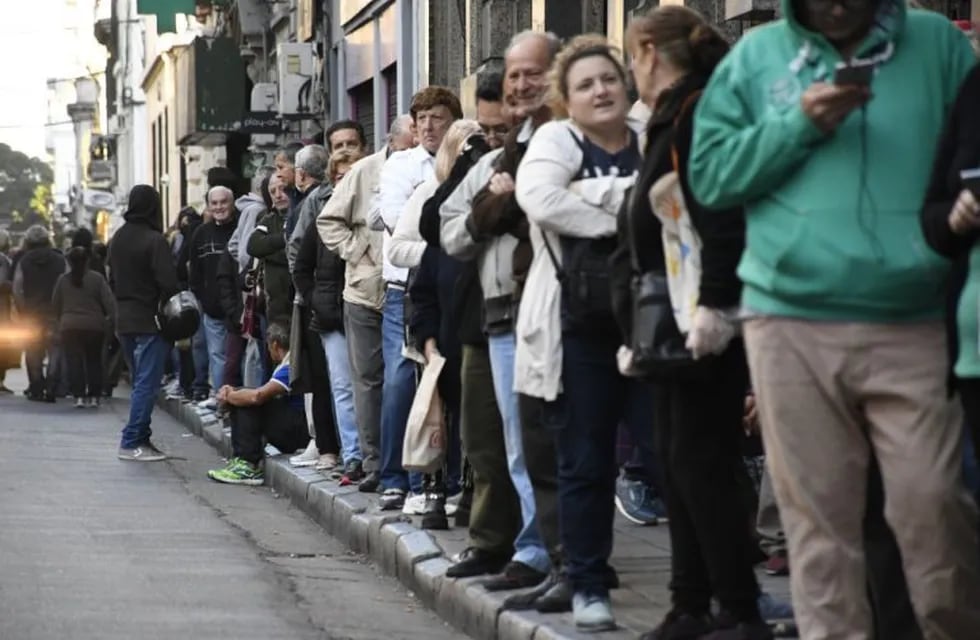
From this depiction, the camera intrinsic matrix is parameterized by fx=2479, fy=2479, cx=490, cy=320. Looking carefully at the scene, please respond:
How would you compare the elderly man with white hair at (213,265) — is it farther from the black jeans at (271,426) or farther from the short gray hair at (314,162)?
the short gray hair at (314,162)

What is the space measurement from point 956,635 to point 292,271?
8.69m

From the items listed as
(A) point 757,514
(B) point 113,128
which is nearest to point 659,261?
(A) point 757,514

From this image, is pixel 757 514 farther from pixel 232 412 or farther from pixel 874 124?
pixel 232 412

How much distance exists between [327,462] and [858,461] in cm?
885

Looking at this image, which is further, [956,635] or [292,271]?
[292,271]

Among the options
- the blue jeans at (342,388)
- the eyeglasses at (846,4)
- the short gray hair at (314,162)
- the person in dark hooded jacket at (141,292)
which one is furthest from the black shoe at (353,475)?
the eyeglasses at (846,4)

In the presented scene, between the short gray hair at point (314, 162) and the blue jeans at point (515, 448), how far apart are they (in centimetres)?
596

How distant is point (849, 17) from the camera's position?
227 inches

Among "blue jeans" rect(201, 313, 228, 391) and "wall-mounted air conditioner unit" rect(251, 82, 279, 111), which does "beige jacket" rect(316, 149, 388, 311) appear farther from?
"wall-mounted air conditioner unit" rect(251, 82, 279, 111)

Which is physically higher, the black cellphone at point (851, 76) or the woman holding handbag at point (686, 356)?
the black cellphone at point (851, 76)

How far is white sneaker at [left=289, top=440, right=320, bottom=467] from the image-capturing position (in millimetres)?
14805

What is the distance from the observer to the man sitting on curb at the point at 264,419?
49.4 ft

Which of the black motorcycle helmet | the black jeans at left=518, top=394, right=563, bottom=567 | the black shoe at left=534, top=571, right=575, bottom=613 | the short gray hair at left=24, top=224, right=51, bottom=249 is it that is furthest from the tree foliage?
the black shoe at left=534, top=571, right=575, bottom=613

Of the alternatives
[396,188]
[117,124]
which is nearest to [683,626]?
[396,188]
